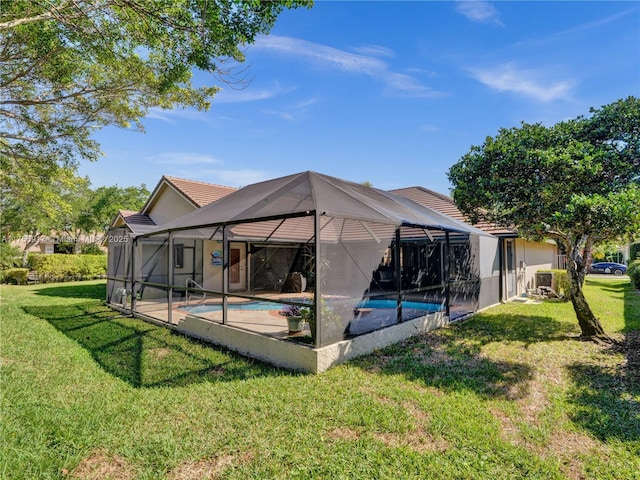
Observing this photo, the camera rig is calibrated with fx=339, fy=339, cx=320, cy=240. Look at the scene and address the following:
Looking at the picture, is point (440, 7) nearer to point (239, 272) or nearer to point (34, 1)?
point (34, 1)

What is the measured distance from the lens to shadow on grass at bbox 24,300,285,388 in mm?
5262

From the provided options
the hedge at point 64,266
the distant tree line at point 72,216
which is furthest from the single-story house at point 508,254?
the hedge at point 64,266

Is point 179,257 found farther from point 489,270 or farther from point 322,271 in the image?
point 489,270

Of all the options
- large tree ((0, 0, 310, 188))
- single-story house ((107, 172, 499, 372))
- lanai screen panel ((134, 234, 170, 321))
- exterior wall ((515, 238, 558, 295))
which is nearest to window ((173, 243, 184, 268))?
single-story house ((107, 172, 499, 372))

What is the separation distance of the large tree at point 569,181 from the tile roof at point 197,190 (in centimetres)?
1073

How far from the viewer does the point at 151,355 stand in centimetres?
632

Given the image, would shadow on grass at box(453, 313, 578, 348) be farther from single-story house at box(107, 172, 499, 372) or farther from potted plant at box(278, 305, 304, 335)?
potted plant at box(278, 305, 304, 335)

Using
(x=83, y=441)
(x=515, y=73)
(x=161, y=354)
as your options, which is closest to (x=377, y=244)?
(x=161, y=354)

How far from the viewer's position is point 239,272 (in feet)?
50.7

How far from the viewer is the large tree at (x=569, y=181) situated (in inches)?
242

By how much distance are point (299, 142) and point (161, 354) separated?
10.6 meters

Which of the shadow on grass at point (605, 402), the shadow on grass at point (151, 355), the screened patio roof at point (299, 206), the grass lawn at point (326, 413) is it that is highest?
the screened patio roof at point (299, 206)

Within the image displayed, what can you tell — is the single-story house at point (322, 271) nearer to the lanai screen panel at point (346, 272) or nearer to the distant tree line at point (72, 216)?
the lanai screen panel at point (346, 272)

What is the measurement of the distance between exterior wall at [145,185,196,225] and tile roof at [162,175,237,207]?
12.7 inches
